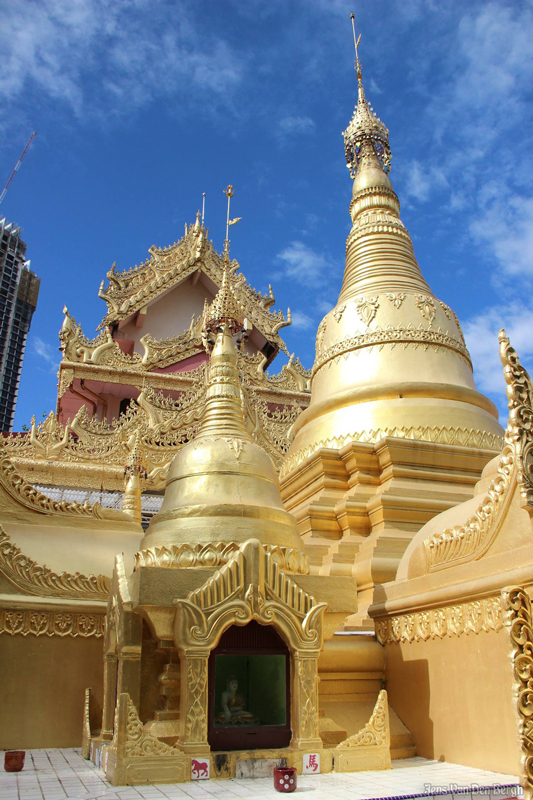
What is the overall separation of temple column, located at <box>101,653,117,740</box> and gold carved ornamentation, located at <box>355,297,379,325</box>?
596 cm

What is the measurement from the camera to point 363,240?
36.1 feet

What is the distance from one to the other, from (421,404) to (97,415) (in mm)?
9921

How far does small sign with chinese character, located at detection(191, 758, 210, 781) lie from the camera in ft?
13.9

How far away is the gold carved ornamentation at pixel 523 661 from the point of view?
3115 mm

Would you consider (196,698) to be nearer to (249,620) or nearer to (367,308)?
(249,620)

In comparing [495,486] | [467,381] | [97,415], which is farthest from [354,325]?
[97,415]

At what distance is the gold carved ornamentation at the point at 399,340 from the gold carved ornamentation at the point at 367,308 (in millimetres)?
252

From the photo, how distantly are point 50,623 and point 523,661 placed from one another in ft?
13.7

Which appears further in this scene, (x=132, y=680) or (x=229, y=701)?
(x=229, y=701)

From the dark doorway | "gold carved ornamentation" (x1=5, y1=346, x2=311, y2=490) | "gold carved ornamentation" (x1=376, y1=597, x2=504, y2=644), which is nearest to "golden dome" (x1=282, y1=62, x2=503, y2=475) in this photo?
"gold carved ornamentation" (x1=5, y1=346, x2=311, y2=490)

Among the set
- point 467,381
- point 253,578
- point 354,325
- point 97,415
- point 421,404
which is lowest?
point 253,578

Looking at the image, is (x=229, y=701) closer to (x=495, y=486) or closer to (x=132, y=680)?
(x=132, y=680)

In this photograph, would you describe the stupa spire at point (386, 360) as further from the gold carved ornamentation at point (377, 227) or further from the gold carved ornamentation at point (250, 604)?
the gold carved ornamentation at point (250, 604)

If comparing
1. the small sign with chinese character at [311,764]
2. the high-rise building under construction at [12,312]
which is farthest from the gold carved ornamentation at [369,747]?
the high-rise building under construction at [12,312]
